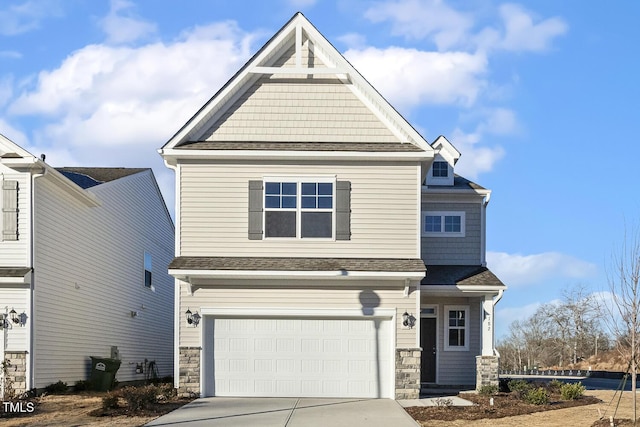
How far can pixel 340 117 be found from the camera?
60.3ft

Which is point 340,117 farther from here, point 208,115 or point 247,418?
point 247,418

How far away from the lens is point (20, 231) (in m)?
17.9

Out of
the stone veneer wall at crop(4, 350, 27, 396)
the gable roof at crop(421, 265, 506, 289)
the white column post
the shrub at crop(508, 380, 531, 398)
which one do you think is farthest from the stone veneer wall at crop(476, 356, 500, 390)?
the stone veneer wall at crop(4, 350, 27, 396)

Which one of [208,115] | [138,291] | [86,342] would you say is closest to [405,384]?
[208,115]

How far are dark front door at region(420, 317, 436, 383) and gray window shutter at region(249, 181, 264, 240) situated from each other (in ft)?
19.7

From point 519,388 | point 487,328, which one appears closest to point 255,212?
point 487,328

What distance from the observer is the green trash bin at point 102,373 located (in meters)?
20.5

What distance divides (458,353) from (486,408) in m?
5.43

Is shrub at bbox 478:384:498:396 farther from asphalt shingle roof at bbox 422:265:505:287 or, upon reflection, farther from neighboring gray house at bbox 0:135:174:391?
neighboring gray house at bbox 0:135:174:391

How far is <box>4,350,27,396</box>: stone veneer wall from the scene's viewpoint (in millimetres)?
17500

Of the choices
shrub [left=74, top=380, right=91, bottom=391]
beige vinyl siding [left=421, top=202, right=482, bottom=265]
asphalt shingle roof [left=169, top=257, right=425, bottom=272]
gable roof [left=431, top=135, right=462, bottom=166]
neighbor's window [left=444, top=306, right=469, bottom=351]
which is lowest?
shrub [left=74, top=380, right=91, bottom=391]

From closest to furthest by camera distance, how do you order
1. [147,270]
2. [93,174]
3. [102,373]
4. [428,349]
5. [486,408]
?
[486,408] < [102,373] < [428,349] < [93,174] < [147,270]

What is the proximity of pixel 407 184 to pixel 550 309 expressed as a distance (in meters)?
37.7

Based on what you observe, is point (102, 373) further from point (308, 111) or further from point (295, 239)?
point (308, 111)
